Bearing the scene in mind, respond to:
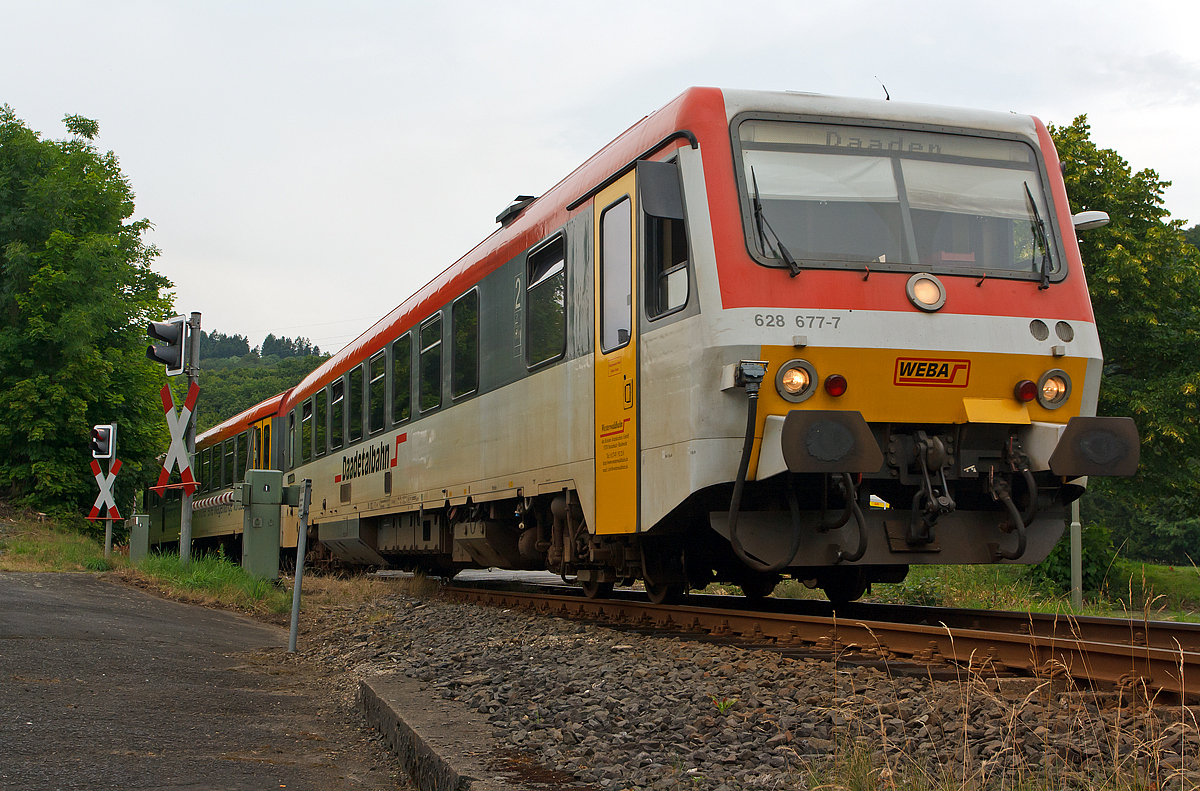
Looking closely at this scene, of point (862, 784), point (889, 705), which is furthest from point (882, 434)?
point (862, 784)

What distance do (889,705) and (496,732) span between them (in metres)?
1.59

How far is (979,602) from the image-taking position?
41.8 ft

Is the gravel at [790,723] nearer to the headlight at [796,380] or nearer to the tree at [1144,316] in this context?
the headlight at [796,380]

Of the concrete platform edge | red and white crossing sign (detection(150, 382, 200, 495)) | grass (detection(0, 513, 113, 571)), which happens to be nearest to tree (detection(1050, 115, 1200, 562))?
red and white crossing sign (detection(150, 382, 200, 495))

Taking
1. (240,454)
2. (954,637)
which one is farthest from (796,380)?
(240,454)

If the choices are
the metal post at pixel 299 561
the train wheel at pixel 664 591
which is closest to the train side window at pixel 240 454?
the metal post at pixel 299 561

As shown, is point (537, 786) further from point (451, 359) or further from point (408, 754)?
point (451, 359)

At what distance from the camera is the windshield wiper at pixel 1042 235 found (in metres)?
7.19

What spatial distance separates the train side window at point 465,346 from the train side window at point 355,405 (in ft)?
13.4

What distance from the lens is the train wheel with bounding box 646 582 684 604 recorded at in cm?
870

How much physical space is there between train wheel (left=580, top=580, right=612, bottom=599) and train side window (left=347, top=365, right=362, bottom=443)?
587cm

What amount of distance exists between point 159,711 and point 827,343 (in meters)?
4.21

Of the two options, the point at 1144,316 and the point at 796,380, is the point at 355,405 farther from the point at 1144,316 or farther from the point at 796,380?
the point at 1144,316

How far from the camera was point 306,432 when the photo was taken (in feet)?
59.4
